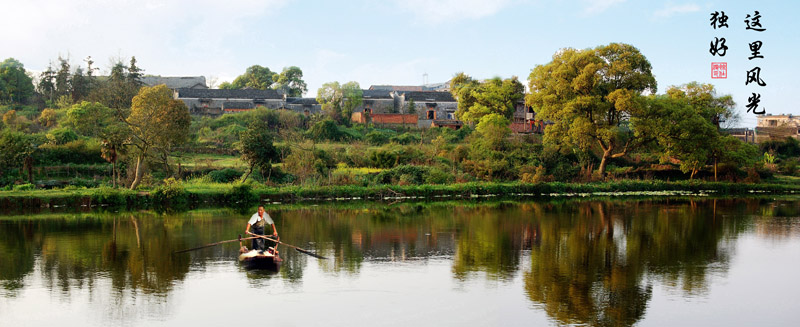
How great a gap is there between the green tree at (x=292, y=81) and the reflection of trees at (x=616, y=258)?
52688 millimetres

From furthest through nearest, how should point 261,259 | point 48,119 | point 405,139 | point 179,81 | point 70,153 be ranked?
point 179,81
point 405,139
point 48,119
point 70,153
point 261,259

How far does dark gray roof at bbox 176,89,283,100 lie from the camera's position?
58875 millimetres

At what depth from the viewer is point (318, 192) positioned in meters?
29.4

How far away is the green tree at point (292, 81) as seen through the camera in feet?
244

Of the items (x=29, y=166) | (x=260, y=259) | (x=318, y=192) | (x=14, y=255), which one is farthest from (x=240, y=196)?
(x=260, y=259)

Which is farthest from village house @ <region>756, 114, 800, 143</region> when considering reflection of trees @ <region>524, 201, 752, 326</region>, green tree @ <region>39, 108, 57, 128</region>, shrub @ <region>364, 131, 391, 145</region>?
green tree @ <region>39, 108, 57, 128</region>

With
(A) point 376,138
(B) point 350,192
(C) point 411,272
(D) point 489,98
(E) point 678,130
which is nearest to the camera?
(C) point 411,272

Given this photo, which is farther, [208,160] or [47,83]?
[47,83]

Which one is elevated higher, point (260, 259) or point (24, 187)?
point (24, 187)

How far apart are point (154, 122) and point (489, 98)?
26963 mm

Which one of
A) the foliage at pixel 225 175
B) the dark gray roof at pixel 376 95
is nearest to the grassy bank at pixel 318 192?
the foliage at pixel 225 175

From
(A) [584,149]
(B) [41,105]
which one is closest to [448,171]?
(A) [584,149]

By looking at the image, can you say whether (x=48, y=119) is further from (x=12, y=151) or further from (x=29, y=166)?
(x=29, y=166)

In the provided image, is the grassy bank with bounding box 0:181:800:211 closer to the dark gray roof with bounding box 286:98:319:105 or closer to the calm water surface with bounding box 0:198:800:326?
the calm water surface with bounding box 0:198:800:326
